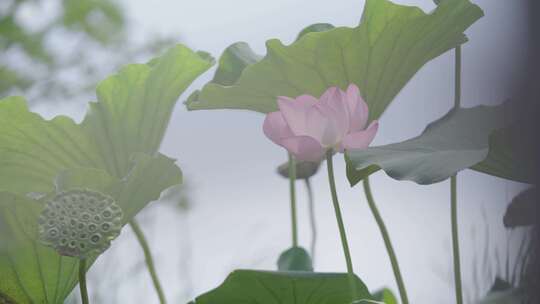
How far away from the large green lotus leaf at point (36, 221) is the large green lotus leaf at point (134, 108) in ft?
0.20

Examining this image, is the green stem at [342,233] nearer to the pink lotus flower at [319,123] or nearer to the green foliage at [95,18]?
the pink lotus flower at [319,123]

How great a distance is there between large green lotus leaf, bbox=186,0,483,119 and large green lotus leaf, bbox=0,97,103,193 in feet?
0.30

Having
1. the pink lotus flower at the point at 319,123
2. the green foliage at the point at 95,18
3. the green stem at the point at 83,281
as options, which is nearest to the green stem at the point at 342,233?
the pink lotus flower at the point at 319,123

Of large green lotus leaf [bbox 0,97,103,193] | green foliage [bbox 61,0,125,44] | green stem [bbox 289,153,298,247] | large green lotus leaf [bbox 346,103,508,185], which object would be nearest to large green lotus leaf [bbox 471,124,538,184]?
large green lotus leaf [bbox 346,103,508,185]

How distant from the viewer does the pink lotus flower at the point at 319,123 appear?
13.4 inches

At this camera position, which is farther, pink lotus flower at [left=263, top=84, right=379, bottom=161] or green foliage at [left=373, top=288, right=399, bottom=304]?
green foliage at [left=373, top=288, right=399, bottom=304]

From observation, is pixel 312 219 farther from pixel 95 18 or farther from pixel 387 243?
pixel 95 18

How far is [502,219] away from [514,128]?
0.04 m

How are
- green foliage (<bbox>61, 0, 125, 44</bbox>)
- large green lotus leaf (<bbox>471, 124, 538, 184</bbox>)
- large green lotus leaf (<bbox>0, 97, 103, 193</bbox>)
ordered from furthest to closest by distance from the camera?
1. green foliage (<bbox>61, 0, 125, 44</bbox>)
2. large green lotus leaf (<bbox>0, 97, 103, 193</bbox>)
3. large green lotus leaf (<bbox>471, 124, 538, 184</bbox>)

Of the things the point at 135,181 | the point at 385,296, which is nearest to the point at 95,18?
the point at 385,296

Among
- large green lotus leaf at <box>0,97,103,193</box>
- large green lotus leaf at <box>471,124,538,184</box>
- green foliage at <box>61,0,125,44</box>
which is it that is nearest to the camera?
large green lotus leaf at <box>471,124,538,184</box>

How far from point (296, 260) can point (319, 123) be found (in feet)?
0.44

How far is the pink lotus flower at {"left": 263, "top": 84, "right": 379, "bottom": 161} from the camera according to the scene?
339 millimetres

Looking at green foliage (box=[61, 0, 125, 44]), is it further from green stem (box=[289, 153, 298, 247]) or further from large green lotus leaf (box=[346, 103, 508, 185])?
large green lotus leaf (box=[346, 103, 508, 185])
